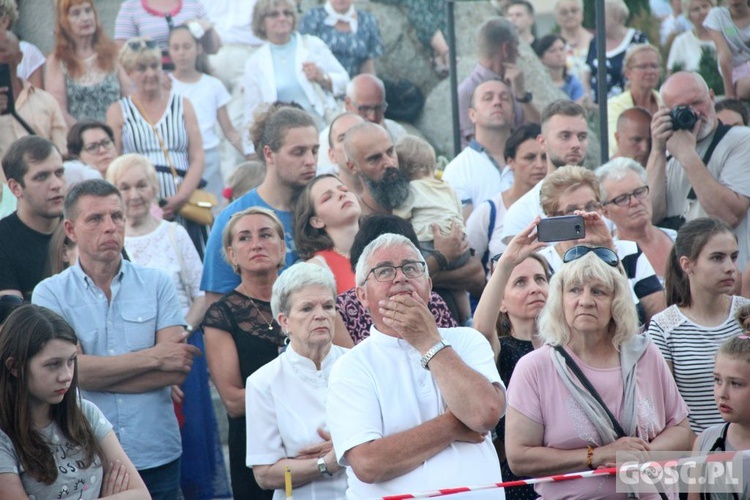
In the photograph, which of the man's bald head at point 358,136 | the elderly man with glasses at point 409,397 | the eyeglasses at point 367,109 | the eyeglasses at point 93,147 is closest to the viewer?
the elderly man with glasses at point 409,397

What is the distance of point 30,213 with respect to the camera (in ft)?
21.0

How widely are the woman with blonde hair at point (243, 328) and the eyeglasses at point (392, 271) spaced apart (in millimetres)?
1376

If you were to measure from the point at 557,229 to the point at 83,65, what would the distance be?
519 cm

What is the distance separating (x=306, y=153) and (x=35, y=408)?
264 cm

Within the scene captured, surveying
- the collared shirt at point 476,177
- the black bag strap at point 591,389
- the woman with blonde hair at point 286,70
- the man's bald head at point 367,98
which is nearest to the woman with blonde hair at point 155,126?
the woman with blonde hair at point 286,70

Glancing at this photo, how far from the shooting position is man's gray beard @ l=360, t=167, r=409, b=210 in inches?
264

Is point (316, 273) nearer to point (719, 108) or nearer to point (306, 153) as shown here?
point (306, 153)

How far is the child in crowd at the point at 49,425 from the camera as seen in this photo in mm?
4422

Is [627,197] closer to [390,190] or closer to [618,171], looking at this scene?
[618,171]

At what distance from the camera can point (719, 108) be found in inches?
314

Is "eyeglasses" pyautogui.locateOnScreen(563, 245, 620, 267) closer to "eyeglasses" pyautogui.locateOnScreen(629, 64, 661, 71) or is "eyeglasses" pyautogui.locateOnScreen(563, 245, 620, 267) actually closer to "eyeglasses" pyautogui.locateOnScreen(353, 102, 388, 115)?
"eyeglasses" pyautogui.locateOnScreen(353, 102, 388, 115)

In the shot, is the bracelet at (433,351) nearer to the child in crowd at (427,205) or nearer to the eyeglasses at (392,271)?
the eyeglasses at (392,271)

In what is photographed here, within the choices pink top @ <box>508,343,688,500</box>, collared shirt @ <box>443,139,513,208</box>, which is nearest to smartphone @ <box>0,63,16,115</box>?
collared shirt @ <box>443,139,513,208</box>

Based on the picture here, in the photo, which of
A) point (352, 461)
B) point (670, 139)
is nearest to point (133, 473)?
point (352, 461)
